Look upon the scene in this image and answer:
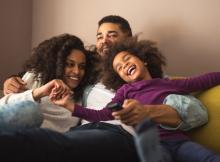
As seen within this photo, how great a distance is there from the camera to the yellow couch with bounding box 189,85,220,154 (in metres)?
1.26

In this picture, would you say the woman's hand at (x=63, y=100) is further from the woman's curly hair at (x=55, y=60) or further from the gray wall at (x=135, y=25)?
the gray wall at (x=135, y=25)

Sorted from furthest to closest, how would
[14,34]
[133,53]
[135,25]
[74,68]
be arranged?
[14,34]
[135,25]
[74,68]
[133,53]

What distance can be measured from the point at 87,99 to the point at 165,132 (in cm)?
46

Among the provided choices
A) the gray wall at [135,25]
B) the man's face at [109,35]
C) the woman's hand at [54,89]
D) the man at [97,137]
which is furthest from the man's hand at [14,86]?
the gray wall at [135,25]

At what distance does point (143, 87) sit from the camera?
1.38 metres

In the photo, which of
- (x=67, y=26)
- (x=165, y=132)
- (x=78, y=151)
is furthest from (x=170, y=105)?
(x=67, y=26)

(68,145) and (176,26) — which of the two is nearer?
(68,145)

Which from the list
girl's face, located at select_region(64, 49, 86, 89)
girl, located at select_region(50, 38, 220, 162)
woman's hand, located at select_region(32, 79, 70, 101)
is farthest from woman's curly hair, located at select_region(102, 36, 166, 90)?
woman's hand, located at select_region(32, 79, 70, 101)

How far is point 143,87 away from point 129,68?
0.32 feet

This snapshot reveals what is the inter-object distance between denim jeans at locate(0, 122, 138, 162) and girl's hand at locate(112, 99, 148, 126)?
0.07 m

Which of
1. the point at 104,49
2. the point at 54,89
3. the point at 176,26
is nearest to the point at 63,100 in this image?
the point at 54,89

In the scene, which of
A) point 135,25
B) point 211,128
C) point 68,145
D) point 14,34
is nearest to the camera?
point 68,145

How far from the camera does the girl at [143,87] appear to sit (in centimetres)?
115

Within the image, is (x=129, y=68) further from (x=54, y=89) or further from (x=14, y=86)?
(x=14, y=86)
